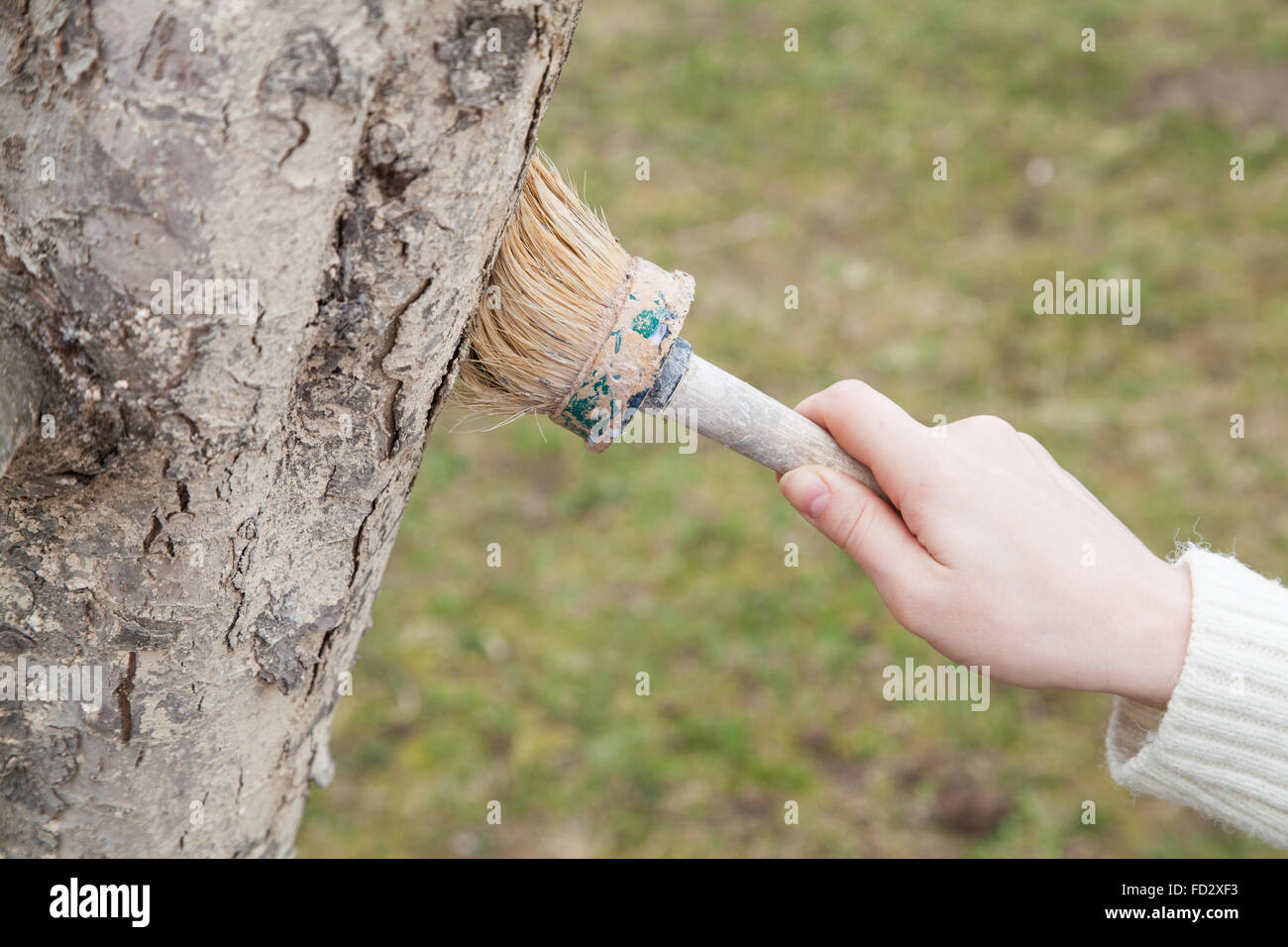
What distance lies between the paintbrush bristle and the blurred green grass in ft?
4.46

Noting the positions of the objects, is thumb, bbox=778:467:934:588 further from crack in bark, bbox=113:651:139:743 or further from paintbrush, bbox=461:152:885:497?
crack in bark, bbox=113:651:139:743

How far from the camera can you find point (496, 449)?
3.94m

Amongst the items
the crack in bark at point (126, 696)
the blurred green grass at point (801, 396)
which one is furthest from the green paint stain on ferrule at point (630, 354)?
the blurred green grass at point (801, 396)

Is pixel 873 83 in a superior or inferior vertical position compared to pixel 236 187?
superior

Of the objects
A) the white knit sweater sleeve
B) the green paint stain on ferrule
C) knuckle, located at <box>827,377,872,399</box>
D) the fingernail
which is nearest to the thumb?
the fingernail

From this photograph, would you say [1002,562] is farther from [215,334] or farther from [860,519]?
[215,334]

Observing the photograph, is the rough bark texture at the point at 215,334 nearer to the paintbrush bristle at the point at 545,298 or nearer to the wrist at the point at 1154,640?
the paintbrush bristle at the point at 545,298

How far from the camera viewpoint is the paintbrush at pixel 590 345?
1.30 metres

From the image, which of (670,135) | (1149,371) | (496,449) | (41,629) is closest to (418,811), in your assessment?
(496,449)

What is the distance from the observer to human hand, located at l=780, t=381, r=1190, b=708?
52.1 inches

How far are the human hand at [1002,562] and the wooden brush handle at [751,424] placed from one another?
4cm
